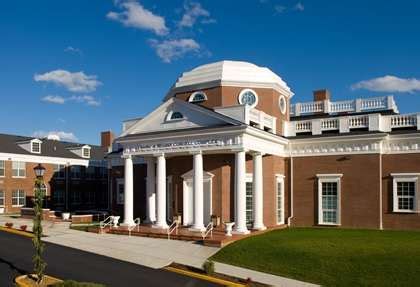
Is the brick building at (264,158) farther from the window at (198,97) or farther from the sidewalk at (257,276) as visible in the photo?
the sidewalk at (257,276)

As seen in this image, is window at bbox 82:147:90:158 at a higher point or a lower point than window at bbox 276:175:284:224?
higher

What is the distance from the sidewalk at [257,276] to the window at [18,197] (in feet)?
115

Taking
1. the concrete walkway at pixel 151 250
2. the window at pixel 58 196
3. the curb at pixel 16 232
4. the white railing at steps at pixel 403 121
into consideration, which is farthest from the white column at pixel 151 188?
the window at pixel 58 196

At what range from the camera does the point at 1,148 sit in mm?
48156

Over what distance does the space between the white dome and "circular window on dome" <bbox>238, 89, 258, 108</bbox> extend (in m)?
0.46

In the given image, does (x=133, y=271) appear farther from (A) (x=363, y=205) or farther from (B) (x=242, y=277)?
(A) (x=363, y=205)

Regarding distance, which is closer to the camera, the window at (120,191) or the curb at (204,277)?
the curb at (204,277)

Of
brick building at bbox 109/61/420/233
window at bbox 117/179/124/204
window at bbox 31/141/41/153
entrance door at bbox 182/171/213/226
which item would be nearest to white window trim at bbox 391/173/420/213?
brick building at bbox 109/61/420/233

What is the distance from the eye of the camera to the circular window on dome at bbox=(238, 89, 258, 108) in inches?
1202

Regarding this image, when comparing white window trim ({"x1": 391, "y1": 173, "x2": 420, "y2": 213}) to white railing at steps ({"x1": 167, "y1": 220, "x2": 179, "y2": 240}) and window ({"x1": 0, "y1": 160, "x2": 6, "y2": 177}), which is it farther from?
window ({"x1": 0, "y1": 160, "x2": 6, "y2": 177})

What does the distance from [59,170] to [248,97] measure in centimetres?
3129

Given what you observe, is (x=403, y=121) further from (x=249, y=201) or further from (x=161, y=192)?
(x=161, y=192)

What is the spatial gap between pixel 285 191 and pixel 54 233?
587 inches

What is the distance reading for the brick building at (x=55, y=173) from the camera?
48.4 meters
